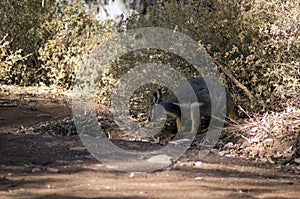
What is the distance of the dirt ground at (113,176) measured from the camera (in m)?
4.53

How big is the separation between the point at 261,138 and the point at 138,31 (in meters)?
3.48

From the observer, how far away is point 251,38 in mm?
8727

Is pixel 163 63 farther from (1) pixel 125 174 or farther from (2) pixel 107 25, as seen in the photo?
(1) pixel 125 174

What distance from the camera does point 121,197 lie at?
4305 mm

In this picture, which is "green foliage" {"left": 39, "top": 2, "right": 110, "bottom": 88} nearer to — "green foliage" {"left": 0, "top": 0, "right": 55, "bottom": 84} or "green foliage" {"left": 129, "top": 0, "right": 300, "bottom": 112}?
"green foliage" {"left": 0, "top": 0, "right": 55, "bottom": 84}

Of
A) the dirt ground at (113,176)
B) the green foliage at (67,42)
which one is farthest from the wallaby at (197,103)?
the green foliage at (67,42)

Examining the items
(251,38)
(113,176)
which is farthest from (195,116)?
(113,176)

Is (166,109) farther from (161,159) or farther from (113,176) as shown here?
(113,176)

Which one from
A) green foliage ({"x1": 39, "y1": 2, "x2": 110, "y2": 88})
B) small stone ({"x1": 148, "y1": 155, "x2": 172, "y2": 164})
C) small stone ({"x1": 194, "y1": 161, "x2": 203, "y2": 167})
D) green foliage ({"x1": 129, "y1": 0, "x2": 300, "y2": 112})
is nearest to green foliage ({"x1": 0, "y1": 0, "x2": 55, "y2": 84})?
green foliage ({"x1": 39, "y1": 2, "x2": 110, "y2": 88})

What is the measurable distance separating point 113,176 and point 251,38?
4411mm

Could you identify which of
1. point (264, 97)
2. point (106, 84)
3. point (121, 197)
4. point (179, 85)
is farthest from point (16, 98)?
point (121, 197)

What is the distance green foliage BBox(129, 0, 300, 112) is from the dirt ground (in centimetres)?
188

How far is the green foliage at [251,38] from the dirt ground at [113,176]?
188 centimetres

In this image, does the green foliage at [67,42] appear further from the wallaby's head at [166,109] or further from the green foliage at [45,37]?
the wallaby's head at [166,109]
